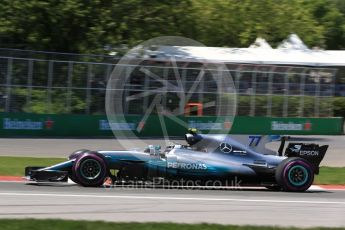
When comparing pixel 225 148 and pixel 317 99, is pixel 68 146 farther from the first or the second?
pixel 317 99

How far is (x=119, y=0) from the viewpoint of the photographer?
93.3ft

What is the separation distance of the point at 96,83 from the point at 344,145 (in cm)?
1011

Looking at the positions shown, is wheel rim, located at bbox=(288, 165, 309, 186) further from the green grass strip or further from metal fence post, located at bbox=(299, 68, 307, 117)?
metal fence post, located at bbox=(299, 68, 307, 117)

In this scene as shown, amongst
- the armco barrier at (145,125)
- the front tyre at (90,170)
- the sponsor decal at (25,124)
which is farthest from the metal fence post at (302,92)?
the front tyre at (90,170)

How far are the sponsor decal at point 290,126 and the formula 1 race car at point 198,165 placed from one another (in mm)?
15253

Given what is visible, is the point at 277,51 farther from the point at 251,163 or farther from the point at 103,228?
the point at 103,228

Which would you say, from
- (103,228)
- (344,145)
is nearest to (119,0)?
(344,145)

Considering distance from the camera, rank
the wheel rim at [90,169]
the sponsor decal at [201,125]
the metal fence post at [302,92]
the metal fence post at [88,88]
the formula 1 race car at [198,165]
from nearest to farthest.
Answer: the wheel rim at [90,169] < the formula 1 race car at [198,165] < the metal fence post at [88,88] < the sponsor decal at [201,125] < the metal fence post at [302,92]

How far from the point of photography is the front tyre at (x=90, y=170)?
37.1 feet

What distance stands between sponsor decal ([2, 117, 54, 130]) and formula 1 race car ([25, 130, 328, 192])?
1252 cm

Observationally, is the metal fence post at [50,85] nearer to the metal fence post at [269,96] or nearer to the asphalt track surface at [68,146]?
the asphalt track surface at [68,146]

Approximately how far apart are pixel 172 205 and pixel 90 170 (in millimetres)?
2395

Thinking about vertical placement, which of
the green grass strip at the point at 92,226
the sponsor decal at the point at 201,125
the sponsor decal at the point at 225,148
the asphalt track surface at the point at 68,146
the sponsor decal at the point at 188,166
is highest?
the sponsor decal at the point at 201,125

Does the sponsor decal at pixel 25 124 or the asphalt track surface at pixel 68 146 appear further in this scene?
the sponsor decal at pixel 25 124
